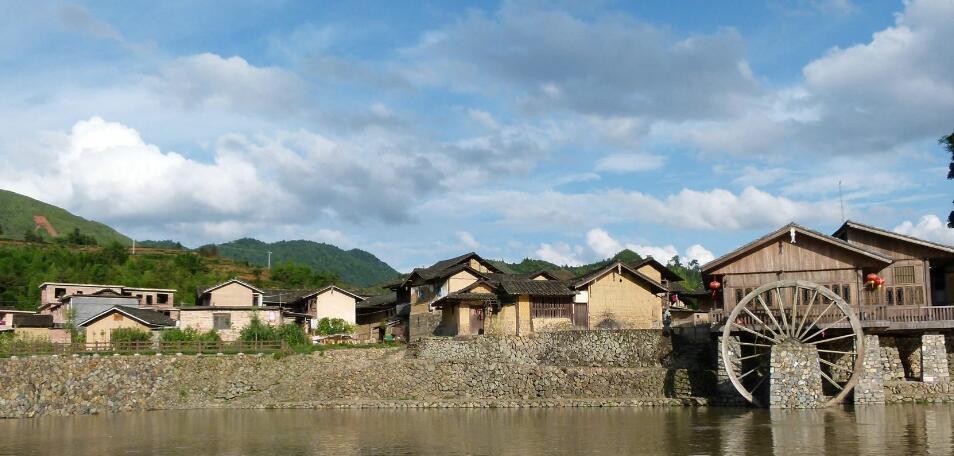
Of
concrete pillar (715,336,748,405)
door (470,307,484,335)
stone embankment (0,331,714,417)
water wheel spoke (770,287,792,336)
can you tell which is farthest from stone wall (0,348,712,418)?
door (470,307,484,335)

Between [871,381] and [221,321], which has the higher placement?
[221,321]

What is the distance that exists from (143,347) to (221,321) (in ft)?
29.6

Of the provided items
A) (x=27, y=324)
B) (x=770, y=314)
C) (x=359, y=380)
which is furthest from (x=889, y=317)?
(x=27, y=324)

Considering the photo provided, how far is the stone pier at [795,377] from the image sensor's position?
119 ft

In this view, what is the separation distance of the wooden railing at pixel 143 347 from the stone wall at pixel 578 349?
9.40m

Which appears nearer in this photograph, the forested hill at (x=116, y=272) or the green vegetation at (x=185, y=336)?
the green vegetation at (x=185, y=336)

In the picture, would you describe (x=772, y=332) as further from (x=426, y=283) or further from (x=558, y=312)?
(x=426, y=283)

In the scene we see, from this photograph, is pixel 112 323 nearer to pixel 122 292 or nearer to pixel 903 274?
pixel 122 292

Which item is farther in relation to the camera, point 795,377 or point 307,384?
point 307,384

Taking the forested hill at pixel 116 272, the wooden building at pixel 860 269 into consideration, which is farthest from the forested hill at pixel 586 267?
the wooden building at pixel 860 269

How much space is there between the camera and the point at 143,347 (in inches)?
2046

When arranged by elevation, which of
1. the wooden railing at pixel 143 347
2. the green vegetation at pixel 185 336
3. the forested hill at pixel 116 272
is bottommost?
the wooden railing at pixel 143 347

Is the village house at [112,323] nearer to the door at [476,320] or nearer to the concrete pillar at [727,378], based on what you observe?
the door at [476,320]

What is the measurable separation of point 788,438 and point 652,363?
16.6 metres
